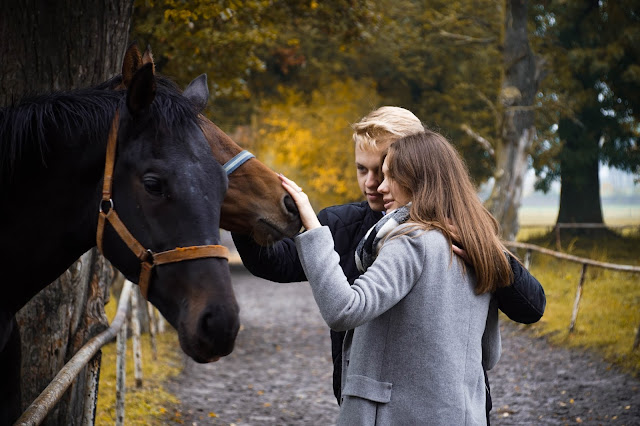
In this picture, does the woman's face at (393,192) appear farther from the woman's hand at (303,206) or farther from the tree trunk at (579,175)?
the tree trunk at (579,175)

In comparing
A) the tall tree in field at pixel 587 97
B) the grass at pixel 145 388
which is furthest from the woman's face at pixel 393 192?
the tall tree in field at pixel 587 97

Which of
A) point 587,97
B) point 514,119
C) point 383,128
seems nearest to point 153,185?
point 383,128

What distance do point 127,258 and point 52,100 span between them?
584 mm

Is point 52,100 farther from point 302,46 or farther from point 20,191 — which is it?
point 302,46

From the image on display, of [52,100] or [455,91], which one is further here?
[455,91]

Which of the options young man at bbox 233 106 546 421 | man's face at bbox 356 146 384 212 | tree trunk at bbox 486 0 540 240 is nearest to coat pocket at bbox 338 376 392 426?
young man at bbox 233 106 546 421

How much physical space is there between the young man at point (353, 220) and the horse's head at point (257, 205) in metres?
0.14

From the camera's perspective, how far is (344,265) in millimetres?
2750

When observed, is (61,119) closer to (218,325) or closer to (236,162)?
(236,162)

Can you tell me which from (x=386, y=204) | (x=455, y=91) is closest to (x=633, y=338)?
(x=386, y=204)

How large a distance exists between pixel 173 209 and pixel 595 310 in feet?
27.4

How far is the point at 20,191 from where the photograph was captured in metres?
2.07

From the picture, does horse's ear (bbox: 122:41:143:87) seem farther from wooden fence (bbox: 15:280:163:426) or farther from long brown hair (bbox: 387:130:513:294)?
wooden fence (bbox: 15:280:163:426)

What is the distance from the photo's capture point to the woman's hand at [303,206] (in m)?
2.15
